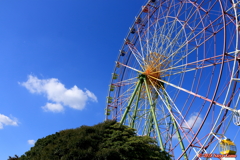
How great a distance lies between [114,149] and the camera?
14.2 meters

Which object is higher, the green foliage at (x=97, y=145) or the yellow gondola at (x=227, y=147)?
the green foliage at (x=97, y=145)

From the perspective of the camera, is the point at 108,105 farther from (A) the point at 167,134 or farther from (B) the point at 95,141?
(B) the point at 95,141

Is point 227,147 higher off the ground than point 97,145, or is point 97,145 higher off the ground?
point 97,145

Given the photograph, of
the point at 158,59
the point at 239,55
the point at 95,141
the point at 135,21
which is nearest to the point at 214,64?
the point at 239,55

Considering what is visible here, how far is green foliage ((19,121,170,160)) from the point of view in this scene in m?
14.0

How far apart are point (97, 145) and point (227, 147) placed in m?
7.96

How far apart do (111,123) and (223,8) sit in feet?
38.1

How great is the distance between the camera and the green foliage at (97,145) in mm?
13992

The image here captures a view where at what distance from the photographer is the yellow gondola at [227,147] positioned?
13875 millimetres

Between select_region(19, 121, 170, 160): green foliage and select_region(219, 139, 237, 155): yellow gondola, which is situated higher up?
select_region(19, 121, 170, 160): green foliage

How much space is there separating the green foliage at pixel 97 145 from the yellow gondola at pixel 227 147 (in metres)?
3.77

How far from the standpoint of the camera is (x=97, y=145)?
15227 millimetres

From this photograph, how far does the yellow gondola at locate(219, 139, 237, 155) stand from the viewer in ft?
45.5

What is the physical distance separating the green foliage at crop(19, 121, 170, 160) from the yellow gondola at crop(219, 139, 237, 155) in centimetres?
377
